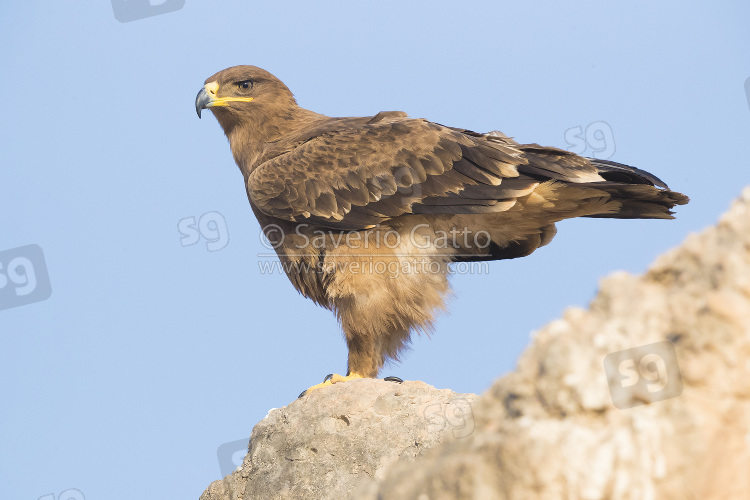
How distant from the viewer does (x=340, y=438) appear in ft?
18.6

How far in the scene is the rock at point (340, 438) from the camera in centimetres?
547

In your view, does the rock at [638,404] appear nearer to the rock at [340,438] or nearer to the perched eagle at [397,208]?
the rock at [340,438]

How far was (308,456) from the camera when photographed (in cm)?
573

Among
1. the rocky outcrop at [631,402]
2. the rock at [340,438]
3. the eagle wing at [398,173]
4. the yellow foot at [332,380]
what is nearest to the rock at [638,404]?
the rocky outcrop at [631,402]

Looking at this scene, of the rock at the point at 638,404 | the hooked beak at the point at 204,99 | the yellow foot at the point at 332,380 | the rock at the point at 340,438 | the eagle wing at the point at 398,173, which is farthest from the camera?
the hooked beak at the point at 204,99

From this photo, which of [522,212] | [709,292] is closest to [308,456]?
[522,212]

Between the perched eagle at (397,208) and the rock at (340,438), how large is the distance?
25.0 inches

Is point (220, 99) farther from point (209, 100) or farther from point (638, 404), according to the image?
point (638, 404)

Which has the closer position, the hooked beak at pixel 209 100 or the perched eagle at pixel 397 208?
the perched eagle at pixel 397 208

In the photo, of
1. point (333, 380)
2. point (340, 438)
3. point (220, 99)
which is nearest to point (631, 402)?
point (340, 438)

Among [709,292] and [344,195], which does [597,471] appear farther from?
[344,195]

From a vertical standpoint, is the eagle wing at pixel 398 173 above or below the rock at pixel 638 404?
above

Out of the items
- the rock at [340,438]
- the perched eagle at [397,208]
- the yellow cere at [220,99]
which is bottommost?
the rock at [340,438]

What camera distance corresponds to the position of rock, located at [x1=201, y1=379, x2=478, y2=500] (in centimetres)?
547
